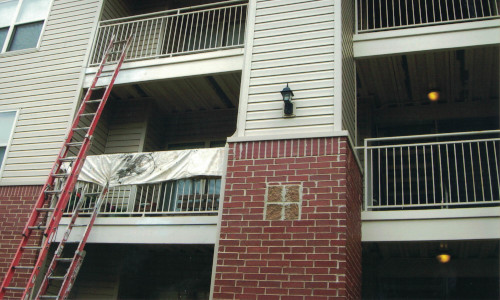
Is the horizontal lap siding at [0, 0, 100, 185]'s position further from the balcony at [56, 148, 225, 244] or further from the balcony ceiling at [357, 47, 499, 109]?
the balcony ceiling at [357, 47, 499, 109]

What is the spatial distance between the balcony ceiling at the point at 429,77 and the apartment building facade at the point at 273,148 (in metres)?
0.04

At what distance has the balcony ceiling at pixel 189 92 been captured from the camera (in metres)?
10.2

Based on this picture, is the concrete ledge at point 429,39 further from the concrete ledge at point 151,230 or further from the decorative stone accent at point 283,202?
the concrete ledge at point 151,230

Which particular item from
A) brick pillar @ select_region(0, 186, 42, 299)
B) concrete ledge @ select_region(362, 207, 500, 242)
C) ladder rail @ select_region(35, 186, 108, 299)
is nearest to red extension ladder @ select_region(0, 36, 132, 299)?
ladder rail @ select_region(35, 186, 108, 299)

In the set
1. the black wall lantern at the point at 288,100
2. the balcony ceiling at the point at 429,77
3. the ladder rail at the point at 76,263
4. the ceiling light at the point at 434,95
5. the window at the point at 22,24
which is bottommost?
the ladder rail at the point at 76,263

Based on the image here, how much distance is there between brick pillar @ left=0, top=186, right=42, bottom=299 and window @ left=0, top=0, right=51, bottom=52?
3664 mm

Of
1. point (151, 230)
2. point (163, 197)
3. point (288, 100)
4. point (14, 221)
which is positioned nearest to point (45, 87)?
point (14, 221)

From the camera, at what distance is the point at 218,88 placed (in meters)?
10.4

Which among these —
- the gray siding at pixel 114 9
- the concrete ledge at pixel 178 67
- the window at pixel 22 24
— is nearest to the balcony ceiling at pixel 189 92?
the concrete ledge at pixel 178 67

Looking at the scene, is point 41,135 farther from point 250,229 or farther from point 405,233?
point 405,233

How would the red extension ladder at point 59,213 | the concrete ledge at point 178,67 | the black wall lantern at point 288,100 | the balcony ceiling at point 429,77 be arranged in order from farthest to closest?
the concrete ledge at point 178,67 → the balcony ceiling at point 429,77 → the black wall lantern at point 288,100 → the red extension ladder at point 59,213

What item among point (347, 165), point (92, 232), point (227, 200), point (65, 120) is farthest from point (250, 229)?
point (65, 120)

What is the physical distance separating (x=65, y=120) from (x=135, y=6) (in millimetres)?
3886

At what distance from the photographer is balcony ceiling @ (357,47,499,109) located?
29.4ft
